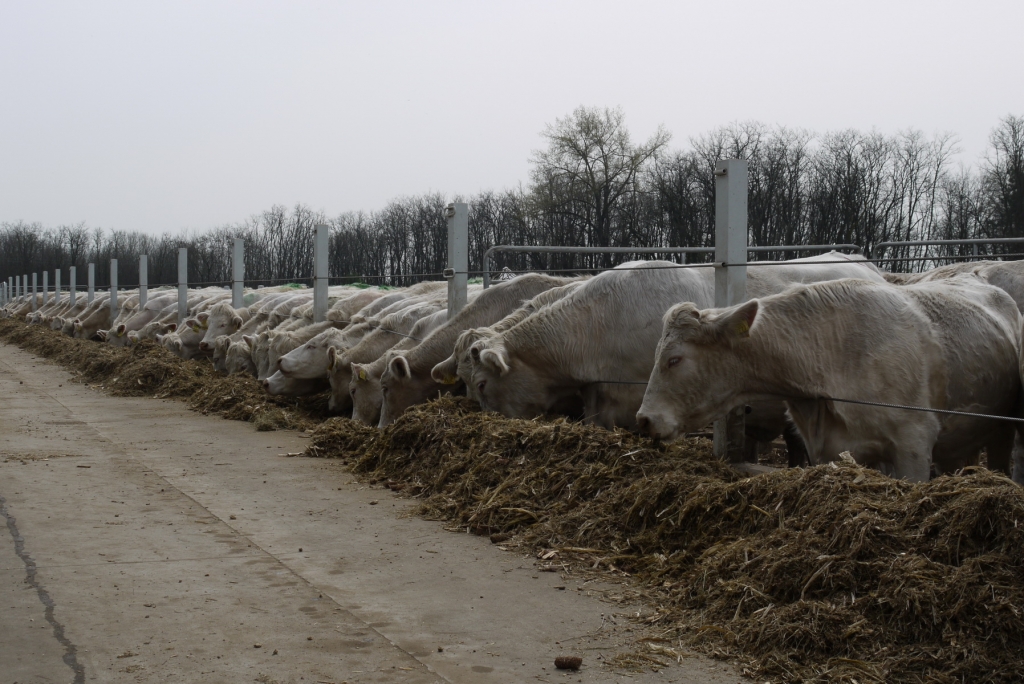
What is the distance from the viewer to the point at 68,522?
6.31m

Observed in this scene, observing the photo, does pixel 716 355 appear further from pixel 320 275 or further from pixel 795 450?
pixel 320 275

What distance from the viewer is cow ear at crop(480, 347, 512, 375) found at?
28.8 ft

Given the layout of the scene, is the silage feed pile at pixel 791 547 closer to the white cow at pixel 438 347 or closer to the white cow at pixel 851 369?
the white cow at pixel 851 369

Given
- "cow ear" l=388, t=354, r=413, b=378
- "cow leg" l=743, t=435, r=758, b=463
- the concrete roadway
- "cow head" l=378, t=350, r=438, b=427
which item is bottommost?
the concrete roadway

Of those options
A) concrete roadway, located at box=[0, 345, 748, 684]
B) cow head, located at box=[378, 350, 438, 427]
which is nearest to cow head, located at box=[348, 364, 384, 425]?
cow head, located at box=[378, 350, 438, 427]

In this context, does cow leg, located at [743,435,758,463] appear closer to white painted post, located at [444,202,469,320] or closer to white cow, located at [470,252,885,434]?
white cow, located at [470,252,885,434]

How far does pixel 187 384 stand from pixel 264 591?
417 inches

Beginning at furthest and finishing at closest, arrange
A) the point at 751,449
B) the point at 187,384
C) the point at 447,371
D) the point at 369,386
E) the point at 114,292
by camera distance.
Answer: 1. the point at 114,292
2. the point at 187,384
3. the point at 369,386
4. the point at 447,371
5. the point at 751,449

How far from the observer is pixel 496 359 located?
8812mm

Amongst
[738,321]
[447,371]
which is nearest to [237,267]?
[447,371]

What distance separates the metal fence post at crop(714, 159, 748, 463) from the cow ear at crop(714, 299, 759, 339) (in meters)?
0.80

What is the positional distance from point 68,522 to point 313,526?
1508 mm

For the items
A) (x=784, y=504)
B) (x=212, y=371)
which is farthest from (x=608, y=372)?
(x=212, y=371)

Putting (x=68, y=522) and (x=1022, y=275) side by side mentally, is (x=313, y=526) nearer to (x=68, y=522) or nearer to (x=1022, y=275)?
(x=68, y=522)
